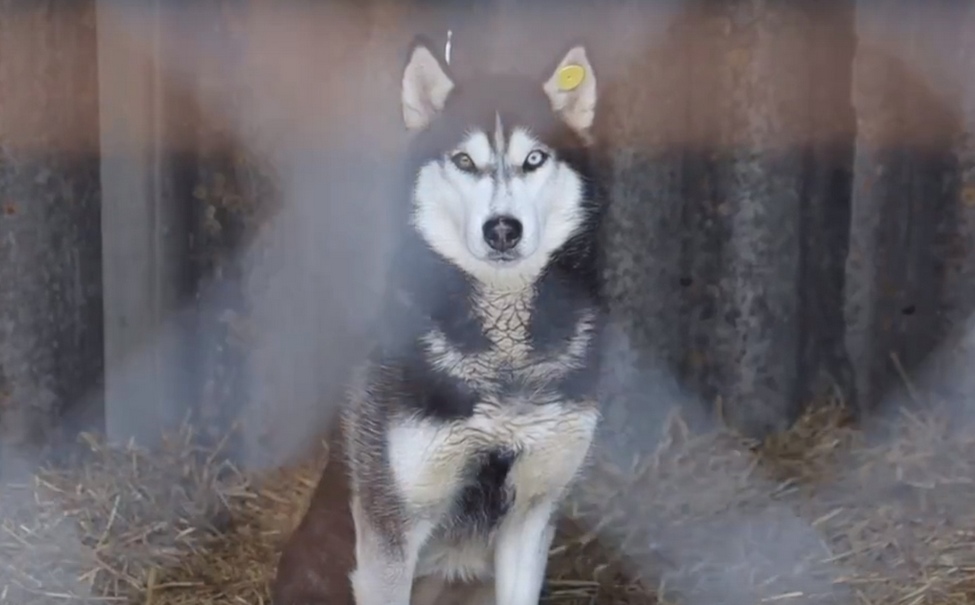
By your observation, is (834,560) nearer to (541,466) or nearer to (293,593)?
(541,466)

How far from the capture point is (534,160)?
2225 mm

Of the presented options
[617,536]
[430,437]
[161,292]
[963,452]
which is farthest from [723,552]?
[161,292]

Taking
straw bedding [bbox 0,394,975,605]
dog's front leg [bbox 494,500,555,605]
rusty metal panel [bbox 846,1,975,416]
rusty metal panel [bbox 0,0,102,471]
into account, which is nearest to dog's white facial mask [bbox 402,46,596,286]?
dog's front leg [bbox 494,500,555,605]

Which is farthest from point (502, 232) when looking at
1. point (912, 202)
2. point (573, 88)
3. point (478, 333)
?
point (912, 202)

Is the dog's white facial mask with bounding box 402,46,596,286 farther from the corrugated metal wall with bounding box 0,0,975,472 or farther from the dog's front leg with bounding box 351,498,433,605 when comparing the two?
the corrugated metal wall with bounding box 0,0,975,472

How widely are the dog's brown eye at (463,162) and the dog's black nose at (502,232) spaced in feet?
0.38

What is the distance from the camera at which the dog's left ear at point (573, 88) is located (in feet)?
7.55

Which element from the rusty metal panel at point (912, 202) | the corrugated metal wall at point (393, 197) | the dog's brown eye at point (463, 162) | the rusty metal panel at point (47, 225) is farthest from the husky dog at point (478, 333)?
the rusty metal panel at point (912, 202)

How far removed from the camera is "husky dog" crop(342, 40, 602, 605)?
224cm

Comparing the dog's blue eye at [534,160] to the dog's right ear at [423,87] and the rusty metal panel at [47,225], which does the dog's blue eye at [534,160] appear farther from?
the rusty metal panel at [47,225]

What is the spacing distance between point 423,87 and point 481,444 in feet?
1.82

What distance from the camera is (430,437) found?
225cm

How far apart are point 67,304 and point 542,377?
1322mm

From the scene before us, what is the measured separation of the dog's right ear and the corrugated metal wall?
0.81 meters
